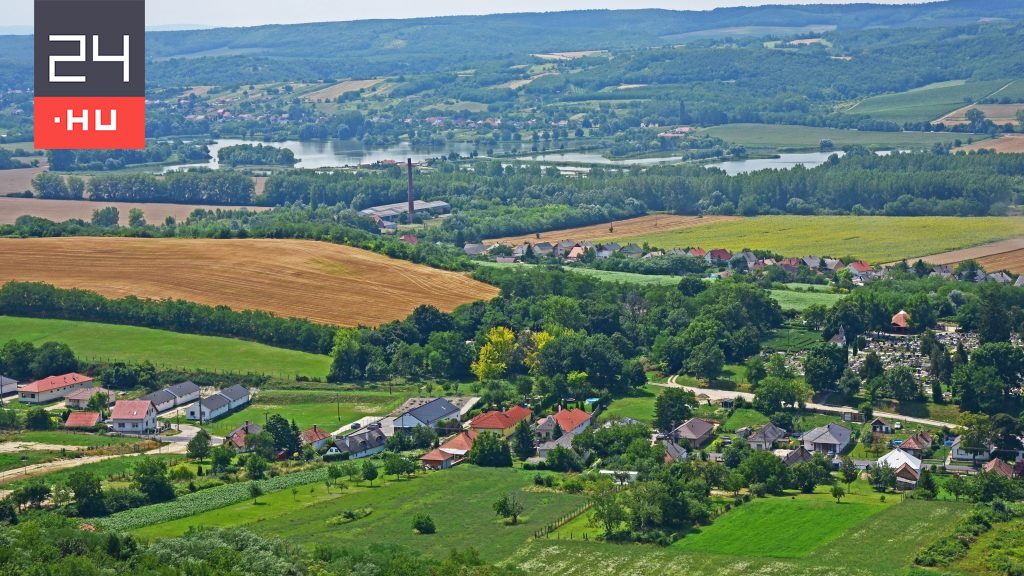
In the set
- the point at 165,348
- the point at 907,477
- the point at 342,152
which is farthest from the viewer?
the point at 342,152

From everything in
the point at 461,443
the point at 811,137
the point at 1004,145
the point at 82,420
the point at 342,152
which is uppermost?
the point at 1004,145

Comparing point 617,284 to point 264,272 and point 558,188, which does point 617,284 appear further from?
point 558,188

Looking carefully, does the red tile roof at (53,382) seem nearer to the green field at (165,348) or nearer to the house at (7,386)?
the house at (7,386)

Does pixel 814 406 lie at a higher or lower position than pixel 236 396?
higher

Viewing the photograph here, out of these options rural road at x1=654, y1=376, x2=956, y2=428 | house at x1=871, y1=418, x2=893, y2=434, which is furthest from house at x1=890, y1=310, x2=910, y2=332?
house at x1=871, y1=418, x2=893, y2=434

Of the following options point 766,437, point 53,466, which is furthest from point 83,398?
point 766,437

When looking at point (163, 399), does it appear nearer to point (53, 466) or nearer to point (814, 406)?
point (53, 466)
